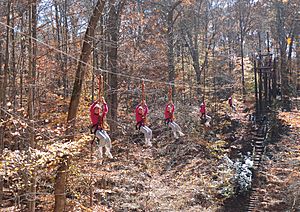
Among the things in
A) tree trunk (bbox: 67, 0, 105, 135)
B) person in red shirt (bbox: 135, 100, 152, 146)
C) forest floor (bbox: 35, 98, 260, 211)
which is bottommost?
forest floor (bbox: 35, 98, 260, 211)

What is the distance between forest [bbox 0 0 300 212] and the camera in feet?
25.8

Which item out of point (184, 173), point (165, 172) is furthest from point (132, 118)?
point (184, 173)

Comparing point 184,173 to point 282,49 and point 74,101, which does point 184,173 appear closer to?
point 74,101

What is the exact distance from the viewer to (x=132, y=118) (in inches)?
607

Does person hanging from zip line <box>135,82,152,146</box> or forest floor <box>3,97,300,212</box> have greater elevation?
person hanging from zip line <box>135,82,152,146</box>

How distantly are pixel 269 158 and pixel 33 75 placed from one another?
12084 millimetres

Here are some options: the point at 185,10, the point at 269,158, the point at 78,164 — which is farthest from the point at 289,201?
the point at 185,10

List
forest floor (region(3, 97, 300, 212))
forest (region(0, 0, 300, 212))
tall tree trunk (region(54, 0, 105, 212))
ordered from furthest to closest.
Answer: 1. forest floor (region(3, 97, 300, 212))
2. forest (region(0, 0, 300, 212))
3. tall tree trunk (region(54, 0, 105, 212))

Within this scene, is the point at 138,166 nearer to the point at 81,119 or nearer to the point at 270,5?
the point at 81,119

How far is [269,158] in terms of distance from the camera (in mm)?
16344

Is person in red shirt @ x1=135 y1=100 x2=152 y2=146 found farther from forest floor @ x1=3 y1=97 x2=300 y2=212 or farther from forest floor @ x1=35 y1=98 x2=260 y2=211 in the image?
forest floor @ x1=35 y1=98 x2=260 y2=211

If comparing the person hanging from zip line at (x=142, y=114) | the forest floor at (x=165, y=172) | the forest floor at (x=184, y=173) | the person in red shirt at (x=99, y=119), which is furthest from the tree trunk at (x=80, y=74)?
the forest floor at (x=165, y=172)

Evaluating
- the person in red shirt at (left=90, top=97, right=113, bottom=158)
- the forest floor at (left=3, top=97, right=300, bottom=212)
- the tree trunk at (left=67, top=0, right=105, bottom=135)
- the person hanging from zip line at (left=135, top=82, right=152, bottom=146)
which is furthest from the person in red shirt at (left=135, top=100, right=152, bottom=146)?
the forest floor at (left=3, top=97, right=300, bottom=212)

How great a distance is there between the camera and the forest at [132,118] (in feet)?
25.8
